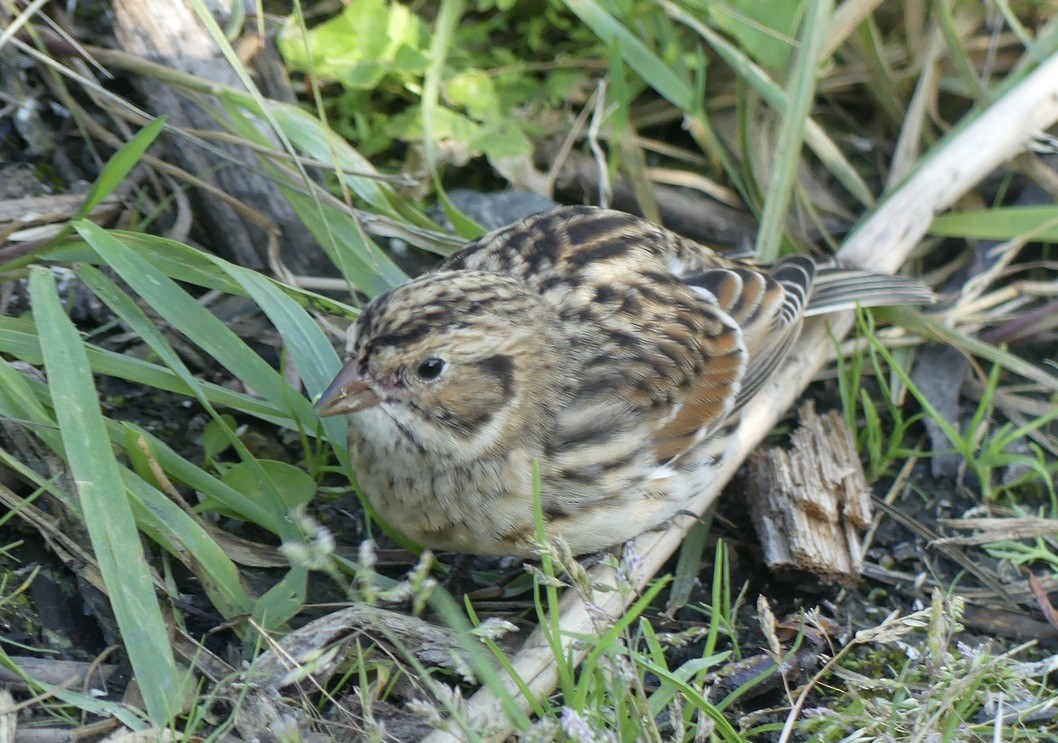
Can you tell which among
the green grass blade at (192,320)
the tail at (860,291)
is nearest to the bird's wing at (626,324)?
the tail at (860,291)

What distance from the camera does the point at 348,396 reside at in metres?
3.09

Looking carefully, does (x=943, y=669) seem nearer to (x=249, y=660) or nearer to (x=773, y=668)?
(x=773, y=668)

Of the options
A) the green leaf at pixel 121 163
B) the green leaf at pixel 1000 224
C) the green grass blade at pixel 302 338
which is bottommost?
the green leaf at pixel 1000 224

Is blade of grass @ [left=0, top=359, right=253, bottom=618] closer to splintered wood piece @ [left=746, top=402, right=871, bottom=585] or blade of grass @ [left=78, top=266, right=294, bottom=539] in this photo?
blade of grass @ [left=78, top=266, right=294, bottom=539]

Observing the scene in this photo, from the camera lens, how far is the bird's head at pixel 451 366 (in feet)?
10.1

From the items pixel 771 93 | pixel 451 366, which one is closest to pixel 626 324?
pixel 451 366

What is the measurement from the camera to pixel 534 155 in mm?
5016

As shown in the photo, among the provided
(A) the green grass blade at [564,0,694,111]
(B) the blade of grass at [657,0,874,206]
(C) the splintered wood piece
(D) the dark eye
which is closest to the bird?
(D) the dark eye

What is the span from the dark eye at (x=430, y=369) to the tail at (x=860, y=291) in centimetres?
170

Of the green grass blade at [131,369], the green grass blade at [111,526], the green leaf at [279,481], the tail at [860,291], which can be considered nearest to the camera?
the green grass blade at [111,526]

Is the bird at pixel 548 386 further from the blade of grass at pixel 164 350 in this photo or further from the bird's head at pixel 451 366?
the blade of grass at pixel 164 350

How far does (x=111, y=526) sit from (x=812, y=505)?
2.11 m

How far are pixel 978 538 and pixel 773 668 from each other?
3.87 feet

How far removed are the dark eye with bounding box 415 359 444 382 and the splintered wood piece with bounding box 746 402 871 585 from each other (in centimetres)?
125
